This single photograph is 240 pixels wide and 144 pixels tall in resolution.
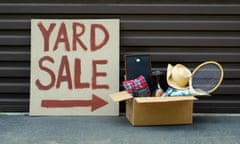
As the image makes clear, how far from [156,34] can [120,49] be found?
510 mm

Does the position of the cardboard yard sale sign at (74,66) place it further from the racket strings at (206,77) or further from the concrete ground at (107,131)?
the racket strings at (206,77)

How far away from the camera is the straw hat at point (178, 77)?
4719 mm

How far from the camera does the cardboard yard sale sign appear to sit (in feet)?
16.3

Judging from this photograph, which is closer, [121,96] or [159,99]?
[159,99]

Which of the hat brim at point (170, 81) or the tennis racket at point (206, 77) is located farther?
the hat brim at point (170, 81)

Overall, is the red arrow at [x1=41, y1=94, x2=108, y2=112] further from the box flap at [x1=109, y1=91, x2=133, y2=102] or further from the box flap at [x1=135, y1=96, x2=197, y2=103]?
the box flap at [x1=135, y1=96, x2=197, y2=103]

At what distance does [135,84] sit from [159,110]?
439 mm

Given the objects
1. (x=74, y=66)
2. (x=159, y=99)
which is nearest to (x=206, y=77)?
(x=159, y=99)

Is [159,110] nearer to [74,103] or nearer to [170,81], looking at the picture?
[170,81]

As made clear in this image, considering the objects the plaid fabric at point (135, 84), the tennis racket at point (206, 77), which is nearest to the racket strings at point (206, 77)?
the tennis racket at point (206, 77)

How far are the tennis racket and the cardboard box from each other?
194 millimetres

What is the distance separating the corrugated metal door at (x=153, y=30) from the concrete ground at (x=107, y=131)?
1.67ft

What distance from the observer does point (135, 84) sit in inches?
186

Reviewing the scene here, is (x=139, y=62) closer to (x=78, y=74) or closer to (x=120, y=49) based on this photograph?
(x=120, y=49)
